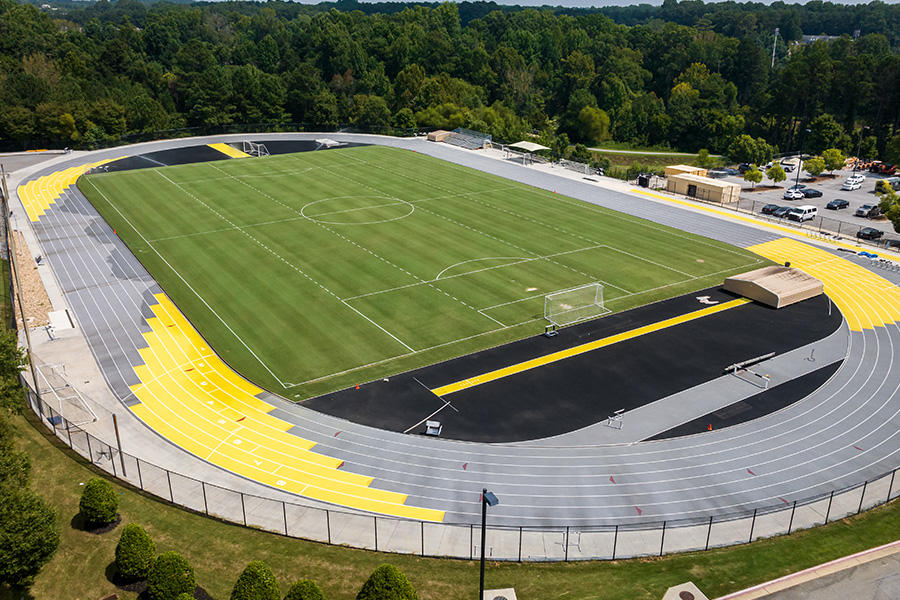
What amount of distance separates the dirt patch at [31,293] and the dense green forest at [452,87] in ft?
183

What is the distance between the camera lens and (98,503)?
28.2 m

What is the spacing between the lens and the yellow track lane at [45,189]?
76.2 metres

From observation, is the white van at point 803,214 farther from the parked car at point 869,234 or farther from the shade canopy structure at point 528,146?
the shade canopy structure at point 528,146

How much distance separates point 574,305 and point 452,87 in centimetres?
10769

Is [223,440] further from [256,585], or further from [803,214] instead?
[803,214]

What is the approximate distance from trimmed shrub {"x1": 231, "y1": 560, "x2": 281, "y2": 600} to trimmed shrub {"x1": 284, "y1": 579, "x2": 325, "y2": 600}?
792 millimetres

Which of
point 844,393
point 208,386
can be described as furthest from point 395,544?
point 844,393

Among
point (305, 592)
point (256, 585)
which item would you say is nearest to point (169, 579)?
point (256, 585)

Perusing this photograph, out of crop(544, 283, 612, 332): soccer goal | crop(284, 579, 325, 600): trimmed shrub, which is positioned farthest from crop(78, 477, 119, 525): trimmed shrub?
crop(544, 283, 612, 332): soccer goal

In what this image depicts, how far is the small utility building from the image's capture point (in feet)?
173

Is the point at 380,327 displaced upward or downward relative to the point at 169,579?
downward

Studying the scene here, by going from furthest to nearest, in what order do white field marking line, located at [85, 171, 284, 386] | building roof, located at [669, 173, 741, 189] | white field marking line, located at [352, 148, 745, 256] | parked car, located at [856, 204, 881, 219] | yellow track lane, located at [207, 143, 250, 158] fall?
yellow track lane, located at [207, 143, 250, 158] < building roof, located at [669, 173, 741, 189] < parked car, located at [856, 204, 881, 219] < white field marking line, located at [352, 148, 745, 256] < white field marking line, located at [85, 171, 284, 386]

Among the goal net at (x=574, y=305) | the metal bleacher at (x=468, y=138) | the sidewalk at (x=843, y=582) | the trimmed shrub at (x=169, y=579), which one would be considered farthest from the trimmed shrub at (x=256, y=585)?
the metal bleacher at (x=468, y=138)

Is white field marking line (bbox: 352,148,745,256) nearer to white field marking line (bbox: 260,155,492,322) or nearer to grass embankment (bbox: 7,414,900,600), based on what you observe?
white field marking line (bbox: 260,155,492,322)
